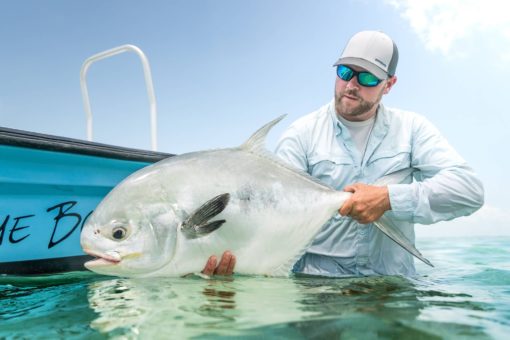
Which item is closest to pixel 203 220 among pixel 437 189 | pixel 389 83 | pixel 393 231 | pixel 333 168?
pixel 393 231

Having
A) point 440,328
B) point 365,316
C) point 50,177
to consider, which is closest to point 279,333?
point 365,316

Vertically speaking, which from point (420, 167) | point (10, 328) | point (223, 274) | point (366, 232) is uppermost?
point (420, 167)

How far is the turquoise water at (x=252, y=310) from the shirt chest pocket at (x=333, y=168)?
728 millimetres

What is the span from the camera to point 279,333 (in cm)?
156

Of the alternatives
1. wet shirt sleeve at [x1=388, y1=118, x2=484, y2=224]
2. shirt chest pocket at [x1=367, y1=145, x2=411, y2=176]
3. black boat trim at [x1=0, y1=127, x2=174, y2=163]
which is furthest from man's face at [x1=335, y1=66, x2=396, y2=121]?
black boat trim at [x1=0, y1=127, x2=174, y2=163]

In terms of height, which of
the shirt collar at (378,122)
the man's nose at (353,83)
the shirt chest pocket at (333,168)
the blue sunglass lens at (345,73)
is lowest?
the shirt chest pocket at (333,168)

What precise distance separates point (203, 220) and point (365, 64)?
168cm

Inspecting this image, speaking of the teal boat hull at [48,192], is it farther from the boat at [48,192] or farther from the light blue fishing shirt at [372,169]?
the light blue fishing shirt at [372,169]

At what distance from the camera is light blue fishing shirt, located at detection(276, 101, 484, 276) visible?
3.04 m

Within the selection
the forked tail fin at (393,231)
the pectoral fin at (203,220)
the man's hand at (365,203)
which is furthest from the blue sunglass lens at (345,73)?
the pectoral fin at (203,220)

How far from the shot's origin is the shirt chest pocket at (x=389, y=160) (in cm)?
330

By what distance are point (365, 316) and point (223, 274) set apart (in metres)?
0.84

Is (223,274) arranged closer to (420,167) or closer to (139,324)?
(139,324)

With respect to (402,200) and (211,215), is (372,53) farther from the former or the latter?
(211,215)
